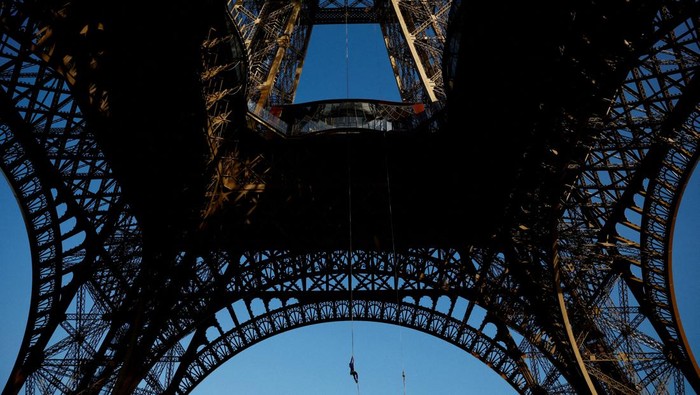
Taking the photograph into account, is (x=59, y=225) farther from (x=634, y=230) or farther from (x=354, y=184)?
(x=634, y=230)

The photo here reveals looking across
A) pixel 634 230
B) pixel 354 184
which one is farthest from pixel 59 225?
pixel 634 230

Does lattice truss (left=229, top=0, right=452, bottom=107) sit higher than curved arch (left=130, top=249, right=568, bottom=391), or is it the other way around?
lattice truss (left=229, top=0, right=452, bottom=107)

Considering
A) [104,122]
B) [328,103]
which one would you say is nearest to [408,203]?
[328,103]

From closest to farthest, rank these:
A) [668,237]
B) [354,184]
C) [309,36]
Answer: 1. [668,237]
2. [354,184]
3. [309,36]

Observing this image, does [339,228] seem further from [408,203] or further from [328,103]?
[328,103]

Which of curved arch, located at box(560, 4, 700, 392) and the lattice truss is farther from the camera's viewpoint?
the lattice truss

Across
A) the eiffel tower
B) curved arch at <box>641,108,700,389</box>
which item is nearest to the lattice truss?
the eiffel tower

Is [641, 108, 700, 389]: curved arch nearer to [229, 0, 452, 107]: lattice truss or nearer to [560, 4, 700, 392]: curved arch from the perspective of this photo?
[560, 4, 700, 392]: curved arch
